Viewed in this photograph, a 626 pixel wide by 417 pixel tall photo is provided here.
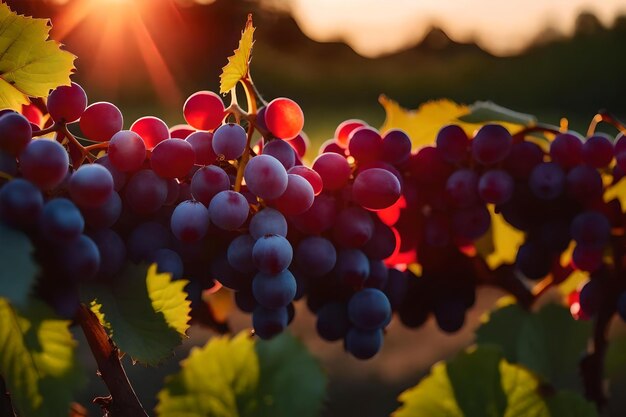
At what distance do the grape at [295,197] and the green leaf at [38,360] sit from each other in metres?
0.15

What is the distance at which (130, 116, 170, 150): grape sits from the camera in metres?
0.41

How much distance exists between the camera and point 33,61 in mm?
382

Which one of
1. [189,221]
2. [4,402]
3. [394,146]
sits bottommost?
[4,402]

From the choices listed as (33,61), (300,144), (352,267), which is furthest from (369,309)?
(33,61)

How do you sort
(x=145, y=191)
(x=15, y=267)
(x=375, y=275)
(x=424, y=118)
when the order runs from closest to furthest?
(x=15, y=267)
(x=145, y=191)
(x=375, y=275)
(x=424, y=118)

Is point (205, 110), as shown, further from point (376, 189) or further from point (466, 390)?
point (466, 390)

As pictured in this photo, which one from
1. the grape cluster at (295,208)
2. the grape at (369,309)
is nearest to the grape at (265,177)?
the grape cluster at (295,208)

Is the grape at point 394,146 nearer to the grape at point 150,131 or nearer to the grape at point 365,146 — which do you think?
the grape at point 365,146

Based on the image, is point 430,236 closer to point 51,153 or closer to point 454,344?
point 51,153

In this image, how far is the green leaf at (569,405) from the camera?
0.34m

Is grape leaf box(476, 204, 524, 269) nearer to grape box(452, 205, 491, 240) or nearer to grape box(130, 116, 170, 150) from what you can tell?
grape box(452, 205, 491, 240)

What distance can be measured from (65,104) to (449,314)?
319 millimetres

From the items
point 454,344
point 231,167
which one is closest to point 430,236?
point 231,167

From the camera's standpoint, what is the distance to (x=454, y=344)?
1208 millimetres
